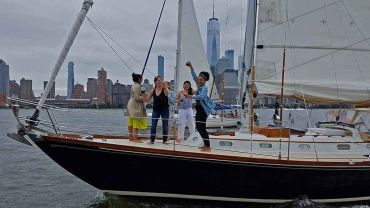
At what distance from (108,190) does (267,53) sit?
5558 mm

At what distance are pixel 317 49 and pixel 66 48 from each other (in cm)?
682

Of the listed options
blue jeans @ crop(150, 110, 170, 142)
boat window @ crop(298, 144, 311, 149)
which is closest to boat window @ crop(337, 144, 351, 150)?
boat window @ crop(298, 144, 311, 149)

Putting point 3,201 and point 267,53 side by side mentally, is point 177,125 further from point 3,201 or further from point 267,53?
point 3,201

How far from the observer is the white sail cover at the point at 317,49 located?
458 inches

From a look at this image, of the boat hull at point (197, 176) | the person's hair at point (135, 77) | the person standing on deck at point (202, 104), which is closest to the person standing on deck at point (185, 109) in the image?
the person standing on deck at point (202, 104)

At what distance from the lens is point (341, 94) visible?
38.2ft

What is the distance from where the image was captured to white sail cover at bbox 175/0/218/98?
87.5 ft

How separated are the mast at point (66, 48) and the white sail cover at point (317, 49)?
16.1ft

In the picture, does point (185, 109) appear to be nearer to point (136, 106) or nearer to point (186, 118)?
point (186, 118)

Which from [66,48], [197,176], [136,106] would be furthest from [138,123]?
[66,48]

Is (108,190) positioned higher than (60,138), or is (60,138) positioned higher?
(60,138)

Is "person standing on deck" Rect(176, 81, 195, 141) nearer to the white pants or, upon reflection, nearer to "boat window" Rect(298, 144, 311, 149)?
the white pants

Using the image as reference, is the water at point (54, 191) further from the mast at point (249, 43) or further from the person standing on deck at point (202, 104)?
the mast at point (249, 43)

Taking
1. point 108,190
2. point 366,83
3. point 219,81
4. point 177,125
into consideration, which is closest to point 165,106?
point 177,125
